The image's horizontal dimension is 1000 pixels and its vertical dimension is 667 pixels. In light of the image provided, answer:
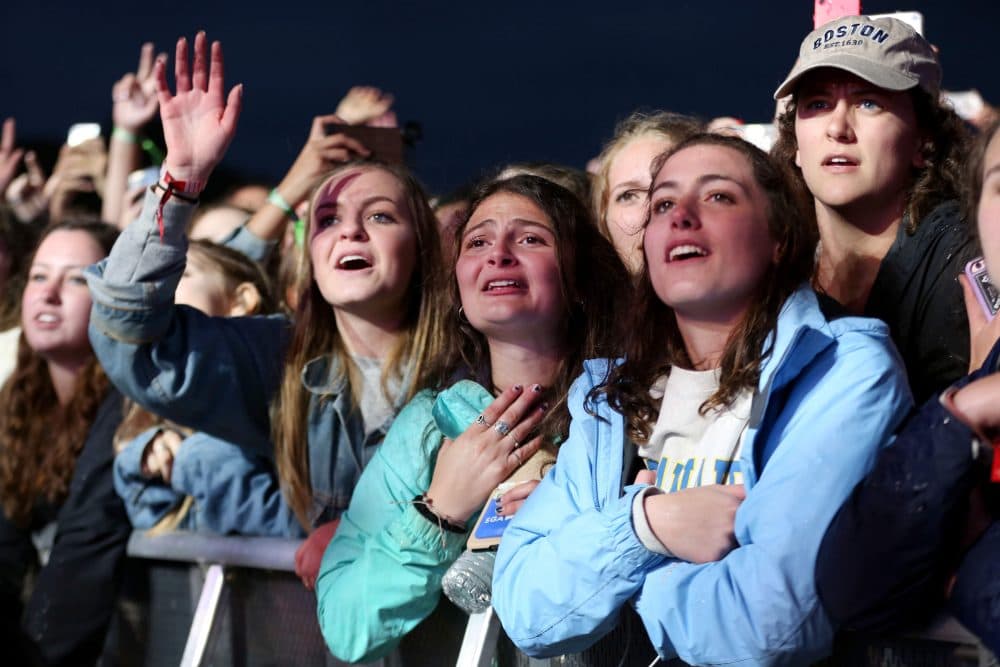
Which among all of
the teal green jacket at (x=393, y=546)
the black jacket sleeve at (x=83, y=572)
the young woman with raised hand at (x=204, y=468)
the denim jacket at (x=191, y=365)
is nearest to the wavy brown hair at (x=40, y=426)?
the black jacket sleeve at (x=83, y=572)

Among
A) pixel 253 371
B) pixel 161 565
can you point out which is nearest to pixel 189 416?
pixel 253 371

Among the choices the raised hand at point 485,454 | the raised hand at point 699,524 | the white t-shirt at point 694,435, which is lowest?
the raised hand at point 485,454

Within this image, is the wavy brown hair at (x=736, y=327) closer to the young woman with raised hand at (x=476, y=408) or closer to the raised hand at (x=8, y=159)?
the young woman with raised hand at (x=476, y=408)

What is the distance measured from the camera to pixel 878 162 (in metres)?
2.58

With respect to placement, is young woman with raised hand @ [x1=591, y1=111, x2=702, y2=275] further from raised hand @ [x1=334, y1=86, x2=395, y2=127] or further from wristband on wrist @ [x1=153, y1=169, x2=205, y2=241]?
raised hand @ [x1=334, y1=86, x2=395, y2=127]

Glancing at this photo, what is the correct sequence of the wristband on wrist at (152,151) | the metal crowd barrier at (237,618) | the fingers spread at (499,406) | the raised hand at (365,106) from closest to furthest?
the metal crowd barrier at (237,618) < the fingers spread at (499,406) < the raised hand at (365,106) < the wristband on wrist at (152,151)

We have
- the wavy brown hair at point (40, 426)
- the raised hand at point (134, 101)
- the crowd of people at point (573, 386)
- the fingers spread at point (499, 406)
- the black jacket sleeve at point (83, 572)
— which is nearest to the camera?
the crowd of people at point (573, 386)

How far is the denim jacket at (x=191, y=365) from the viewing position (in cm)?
309

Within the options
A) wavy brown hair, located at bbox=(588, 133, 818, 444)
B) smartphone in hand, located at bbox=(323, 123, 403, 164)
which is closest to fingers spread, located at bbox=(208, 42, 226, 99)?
smartphone in hand, located at bbox=(323, 123, 403, 164)

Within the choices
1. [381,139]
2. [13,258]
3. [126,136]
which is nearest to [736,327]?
[381,139]

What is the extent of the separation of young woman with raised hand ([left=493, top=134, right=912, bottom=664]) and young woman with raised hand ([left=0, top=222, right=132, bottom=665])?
1714mm

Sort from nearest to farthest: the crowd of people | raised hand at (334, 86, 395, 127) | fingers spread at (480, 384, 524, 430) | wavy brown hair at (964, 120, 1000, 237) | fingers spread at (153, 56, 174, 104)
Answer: the crowd of people → wavy brown hair at (964, 120, 1000, 237) → fingers spread at (480, 384, 524, 430) → fingers spread at (153, 56, 174, 104) → raised hand at (334, 86, 395, 127)

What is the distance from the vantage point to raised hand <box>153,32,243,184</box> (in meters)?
3.16

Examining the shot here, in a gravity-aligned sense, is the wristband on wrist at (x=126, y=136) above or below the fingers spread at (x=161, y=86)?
below
